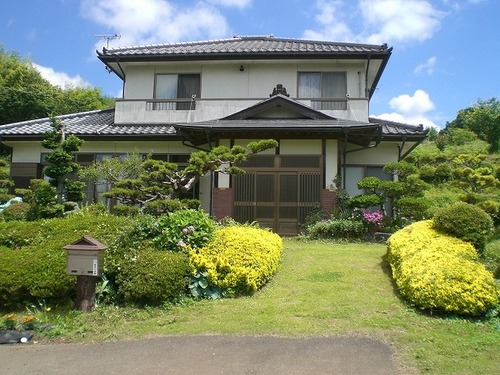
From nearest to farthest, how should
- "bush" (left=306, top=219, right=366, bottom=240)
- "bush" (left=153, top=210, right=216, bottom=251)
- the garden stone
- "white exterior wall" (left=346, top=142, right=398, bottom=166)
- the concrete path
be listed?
the concrete path < the garden stone < "bush" (left=153, top=210, right=216, bottom=251) < "bush" (left=306, top=219, right=366, bottom=240) < "white exterior wall" (left=346, top=142, right=398, bottom=166)

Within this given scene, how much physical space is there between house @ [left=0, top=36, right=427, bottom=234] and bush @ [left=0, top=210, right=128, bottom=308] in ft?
20.1

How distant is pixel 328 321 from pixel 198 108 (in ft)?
40.6

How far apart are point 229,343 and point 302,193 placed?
907cm

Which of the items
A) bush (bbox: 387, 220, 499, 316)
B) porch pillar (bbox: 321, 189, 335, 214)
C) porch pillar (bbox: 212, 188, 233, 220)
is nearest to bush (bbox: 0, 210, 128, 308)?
bush (bbox: 387, 220, 499, 316)

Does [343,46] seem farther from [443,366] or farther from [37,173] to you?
[443,366]

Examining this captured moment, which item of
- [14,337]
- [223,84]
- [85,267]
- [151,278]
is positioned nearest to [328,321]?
[151,278]

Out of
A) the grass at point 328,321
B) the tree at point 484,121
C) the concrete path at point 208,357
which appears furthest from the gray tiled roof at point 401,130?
the tree at point 484,121

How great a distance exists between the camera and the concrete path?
5414 millimetres

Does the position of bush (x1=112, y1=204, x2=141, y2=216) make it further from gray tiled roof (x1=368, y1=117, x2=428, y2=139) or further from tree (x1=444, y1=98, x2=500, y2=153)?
tree (x1=444, y1=98, x2=500, y2=153)

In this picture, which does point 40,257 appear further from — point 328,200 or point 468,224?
point 328,200

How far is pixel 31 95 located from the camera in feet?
113

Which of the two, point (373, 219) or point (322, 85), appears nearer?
point (373, 219)

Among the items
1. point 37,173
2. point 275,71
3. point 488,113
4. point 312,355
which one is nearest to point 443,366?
point 312,355

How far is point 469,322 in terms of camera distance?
6.60 meters
